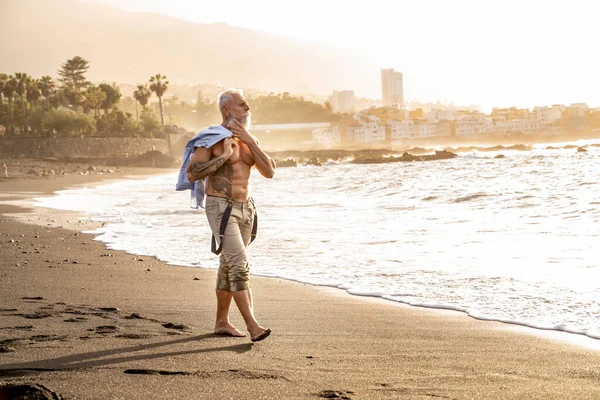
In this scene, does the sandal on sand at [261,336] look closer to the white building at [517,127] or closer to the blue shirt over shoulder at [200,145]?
the blue shirt over shoulder at [200,145]

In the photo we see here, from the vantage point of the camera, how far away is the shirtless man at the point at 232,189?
472cm

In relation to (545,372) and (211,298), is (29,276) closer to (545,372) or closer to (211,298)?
(211,298)

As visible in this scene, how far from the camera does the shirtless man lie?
472cm

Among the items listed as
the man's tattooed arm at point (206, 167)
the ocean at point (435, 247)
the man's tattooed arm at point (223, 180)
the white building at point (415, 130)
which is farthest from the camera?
the white building at point (415, 130)

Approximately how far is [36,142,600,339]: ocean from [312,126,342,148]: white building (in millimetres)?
154851

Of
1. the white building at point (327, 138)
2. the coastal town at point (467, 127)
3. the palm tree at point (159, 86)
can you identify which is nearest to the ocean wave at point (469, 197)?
the palm tree at point (159, 86)

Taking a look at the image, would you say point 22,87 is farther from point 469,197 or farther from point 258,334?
point 258,334

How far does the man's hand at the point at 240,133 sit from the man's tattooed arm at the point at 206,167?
20 centimetres

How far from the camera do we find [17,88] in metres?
76.8

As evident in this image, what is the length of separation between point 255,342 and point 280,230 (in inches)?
316

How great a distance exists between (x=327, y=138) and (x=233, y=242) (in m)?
173

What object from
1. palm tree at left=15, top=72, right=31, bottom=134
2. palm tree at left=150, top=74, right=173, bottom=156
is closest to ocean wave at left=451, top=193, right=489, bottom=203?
palm tree at left=15, top=72, right=31, bottom=134

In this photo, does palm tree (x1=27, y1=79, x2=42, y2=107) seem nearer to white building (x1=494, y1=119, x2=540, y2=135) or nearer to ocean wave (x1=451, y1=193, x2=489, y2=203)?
ocean wave (x1=451, y1=193, x2=489, y2=203)

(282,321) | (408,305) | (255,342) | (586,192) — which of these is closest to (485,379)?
(255,342)
